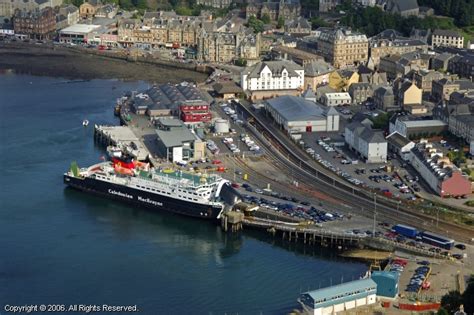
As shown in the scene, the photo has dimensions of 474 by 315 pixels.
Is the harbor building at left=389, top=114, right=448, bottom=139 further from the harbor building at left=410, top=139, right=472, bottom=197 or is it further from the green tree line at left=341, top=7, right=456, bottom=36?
the green tree line at left=341, top=7, right=456, bottom=36

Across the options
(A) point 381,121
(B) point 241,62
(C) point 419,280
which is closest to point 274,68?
(B) point 241,62

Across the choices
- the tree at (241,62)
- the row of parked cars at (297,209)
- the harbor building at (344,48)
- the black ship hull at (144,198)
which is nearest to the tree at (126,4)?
the tree at (241,62)

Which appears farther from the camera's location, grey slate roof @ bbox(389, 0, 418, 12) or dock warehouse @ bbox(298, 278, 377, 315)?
grey slate roof @ bbox(389, 0, 418, 12)

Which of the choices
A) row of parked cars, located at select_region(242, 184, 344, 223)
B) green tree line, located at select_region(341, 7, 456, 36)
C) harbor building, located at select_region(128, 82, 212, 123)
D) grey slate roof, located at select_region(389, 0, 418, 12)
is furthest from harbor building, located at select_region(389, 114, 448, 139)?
grey slate roof, located at select_region(389, 0, 418, 12)

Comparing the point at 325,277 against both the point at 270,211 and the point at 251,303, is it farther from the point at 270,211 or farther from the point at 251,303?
the point at 270,211

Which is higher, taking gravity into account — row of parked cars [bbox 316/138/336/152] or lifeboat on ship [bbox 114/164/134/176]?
lifeboat on ship [bbox 114/164/134/176]

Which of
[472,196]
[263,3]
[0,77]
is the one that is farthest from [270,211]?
[263,3]

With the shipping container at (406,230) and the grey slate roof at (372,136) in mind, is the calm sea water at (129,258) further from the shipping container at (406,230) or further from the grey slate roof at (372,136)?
the grey slate roof at (372,136)
